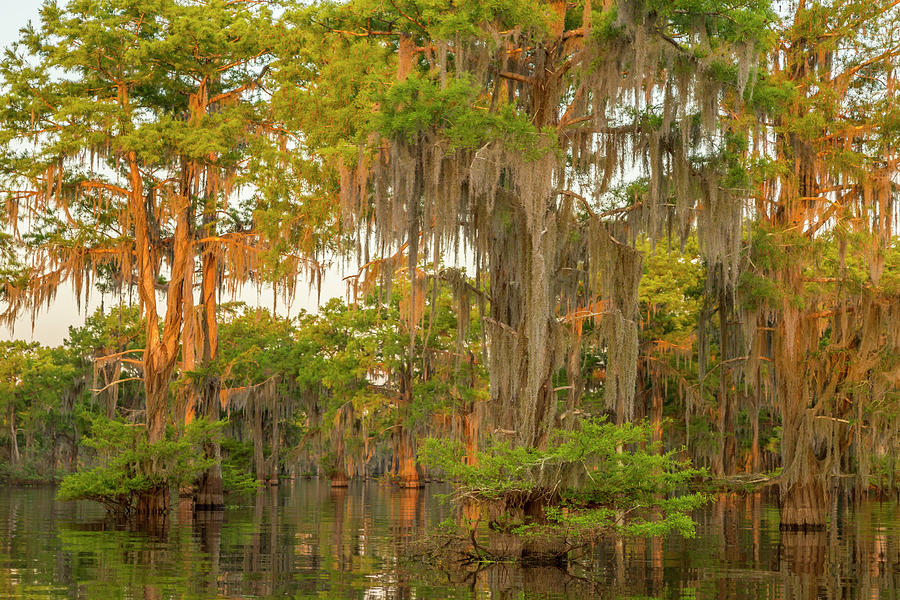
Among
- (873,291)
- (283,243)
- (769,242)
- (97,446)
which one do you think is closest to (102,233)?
(97,446)

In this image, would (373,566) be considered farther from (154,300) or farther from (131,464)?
(154,300)

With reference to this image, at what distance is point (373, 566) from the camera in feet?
53.9

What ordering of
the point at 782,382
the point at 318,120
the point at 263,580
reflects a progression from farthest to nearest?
1. the point at 782,382
2. the point at 318,120
3. the point at 263,580

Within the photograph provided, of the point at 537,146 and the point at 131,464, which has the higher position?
the point at 537,146

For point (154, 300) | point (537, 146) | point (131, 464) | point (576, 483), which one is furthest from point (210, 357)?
point (576, 483)

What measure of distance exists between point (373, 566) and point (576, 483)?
3.45m

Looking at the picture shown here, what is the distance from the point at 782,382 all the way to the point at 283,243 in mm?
13061

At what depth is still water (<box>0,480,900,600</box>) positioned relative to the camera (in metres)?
13.2

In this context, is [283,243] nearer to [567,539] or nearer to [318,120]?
[318,120]

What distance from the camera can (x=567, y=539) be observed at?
17.3 meters

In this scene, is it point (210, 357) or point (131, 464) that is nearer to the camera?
point (131, 464)

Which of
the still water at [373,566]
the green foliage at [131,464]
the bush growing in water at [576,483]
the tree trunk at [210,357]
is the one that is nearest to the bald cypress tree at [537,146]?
the bush growing in water at [576,483]

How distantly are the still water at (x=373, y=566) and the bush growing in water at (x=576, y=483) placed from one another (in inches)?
30.7

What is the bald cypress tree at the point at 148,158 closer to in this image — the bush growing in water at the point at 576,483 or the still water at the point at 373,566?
the still water at the point at 373,566
